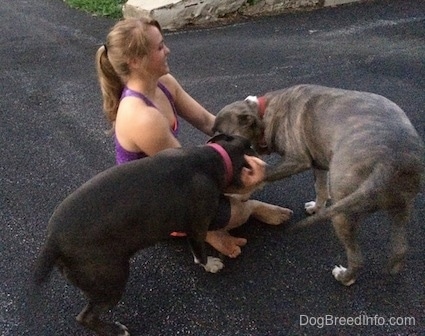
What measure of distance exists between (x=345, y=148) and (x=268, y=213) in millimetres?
847

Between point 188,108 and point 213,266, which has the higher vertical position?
point 188,108

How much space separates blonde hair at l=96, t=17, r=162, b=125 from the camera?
9.48ft

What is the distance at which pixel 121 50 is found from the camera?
290 cm

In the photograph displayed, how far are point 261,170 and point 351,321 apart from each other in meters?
0.92

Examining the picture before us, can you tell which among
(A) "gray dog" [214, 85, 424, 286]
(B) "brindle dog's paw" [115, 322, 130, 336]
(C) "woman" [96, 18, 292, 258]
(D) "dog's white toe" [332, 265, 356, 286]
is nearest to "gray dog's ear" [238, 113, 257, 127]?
(A) "gray dog" [214, 85, 424, 286]

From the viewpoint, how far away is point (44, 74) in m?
5.56

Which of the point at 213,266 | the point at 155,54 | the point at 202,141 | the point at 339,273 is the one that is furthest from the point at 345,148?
the point at 202,141

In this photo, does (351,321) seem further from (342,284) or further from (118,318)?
(118,318)

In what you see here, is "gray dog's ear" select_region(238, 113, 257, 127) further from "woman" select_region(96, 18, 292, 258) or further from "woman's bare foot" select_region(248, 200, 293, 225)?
"woman's bare foot" select_region(248, 200, 293, 225)

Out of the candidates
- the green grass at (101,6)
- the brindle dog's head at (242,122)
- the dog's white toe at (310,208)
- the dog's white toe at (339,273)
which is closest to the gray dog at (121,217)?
the brindle dog's head at (242,122)

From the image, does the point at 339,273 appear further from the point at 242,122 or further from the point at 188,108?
the point at 188,108

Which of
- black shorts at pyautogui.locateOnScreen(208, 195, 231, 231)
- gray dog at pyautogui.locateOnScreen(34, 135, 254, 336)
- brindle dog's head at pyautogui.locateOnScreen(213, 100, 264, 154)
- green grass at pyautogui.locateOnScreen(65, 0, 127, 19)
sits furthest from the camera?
green grass at pyautogui.locateOnScreen(65, 0, 127, 19)

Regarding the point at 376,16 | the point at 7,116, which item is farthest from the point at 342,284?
the point at 376,16

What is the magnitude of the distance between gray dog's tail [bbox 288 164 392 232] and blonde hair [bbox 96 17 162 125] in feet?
4.24
